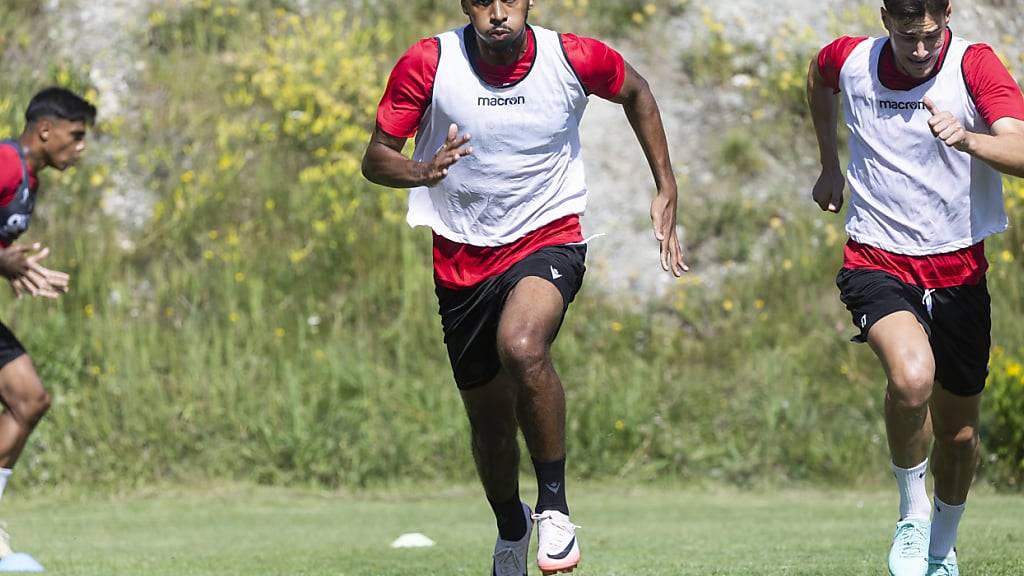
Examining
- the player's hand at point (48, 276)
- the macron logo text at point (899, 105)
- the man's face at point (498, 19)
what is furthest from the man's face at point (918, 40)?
the player's hand at point (48, 276)

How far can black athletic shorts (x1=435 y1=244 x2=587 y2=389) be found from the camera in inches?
Answer: 258

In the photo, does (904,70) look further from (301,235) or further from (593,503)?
(301,235)

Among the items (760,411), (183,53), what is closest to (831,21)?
(760,411)

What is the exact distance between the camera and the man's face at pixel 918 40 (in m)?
6.27

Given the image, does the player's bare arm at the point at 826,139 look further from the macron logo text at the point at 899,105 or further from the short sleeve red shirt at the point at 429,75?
the short sleeve red shirt at the point at 429,75

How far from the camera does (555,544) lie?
609 centimetres

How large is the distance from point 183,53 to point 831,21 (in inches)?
308

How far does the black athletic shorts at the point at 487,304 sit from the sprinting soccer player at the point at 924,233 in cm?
121

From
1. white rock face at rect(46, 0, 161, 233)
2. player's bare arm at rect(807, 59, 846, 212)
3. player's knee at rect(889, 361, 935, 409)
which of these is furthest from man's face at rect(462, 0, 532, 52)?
white rock face at rect(46, 0, 161, 233)

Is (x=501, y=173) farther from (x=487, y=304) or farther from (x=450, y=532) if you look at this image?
(x=450, y=532)

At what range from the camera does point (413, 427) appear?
1419 centimetres

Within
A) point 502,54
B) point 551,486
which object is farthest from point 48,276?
point 551,486

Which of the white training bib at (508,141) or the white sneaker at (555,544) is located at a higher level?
the white training bib at (508,141)

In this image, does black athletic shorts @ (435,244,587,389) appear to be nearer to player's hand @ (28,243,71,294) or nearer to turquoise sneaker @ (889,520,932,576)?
turquoise sneaker @ (889,520,932,576)
